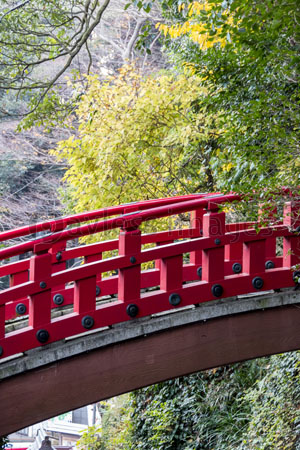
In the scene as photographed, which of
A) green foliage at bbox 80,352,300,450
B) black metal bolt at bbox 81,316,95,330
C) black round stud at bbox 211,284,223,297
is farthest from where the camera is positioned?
green foliage at bbox 80,352,300,450

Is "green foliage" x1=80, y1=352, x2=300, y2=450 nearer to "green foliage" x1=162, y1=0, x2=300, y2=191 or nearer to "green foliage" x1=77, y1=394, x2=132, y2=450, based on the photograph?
"green foliage" x1=77, y1=394, x2=132, y2=450

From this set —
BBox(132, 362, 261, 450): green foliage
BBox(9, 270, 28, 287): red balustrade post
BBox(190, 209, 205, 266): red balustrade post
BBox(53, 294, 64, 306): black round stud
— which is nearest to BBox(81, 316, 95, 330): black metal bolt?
BBox(53, 294, 64, 306): black round stud

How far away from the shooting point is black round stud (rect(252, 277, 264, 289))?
13.3 ft

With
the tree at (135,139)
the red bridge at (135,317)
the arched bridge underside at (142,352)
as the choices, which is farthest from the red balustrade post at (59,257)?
the tree at (135,139)

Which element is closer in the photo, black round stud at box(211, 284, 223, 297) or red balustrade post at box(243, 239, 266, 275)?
black round stud at box(211, 284, 223, 297)

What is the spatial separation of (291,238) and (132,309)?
1.40 m

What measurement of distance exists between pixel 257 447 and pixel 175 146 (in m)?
4.11

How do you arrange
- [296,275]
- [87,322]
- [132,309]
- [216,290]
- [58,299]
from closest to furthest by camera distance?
[87,322] → [132,309] → [216,290] → [296,275] → [58,299]

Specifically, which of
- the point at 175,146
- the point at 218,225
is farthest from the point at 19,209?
the point at 218,225

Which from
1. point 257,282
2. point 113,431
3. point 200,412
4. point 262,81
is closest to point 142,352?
point 257,282

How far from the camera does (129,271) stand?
3707 mm

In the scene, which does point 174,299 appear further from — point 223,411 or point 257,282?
point 223,411

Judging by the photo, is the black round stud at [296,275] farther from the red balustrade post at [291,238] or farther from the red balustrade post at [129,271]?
the red balustrade post at [129,271]

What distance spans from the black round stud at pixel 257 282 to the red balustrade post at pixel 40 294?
59.5 inches
